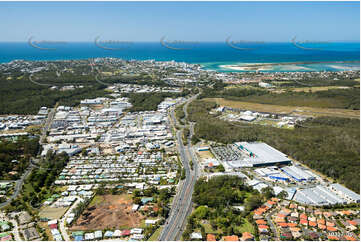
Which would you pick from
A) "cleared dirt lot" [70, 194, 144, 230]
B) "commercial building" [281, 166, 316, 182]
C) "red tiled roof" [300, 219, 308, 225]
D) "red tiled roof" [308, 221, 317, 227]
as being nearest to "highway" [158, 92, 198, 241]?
"cleared dirt lot" [70, 194, 144, 230]

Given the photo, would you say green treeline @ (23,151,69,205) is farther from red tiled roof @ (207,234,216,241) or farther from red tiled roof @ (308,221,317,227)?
red tiled roof @ (308,221,317,227)

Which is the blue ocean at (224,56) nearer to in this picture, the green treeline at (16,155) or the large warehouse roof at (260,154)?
the green treeline at (16,155)

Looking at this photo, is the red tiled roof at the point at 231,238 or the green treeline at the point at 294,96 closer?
the red tiled roof at the point at 231,238

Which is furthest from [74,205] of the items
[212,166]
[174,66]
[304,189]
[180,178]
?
[174,66]

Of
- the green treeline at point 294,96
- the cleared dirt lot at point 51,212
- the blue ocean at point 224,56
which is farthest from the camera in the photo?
the blue ocean at point 224,56

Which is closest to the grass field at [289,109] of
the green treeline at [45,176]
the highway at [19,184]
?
the green treeline at [45,176]

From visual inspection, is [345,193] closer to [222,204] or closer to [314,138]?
[314,138]
